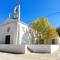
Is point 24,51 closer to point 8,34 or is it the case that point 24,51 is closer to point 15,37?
point 15,37

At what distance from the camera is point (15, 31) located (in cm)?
3039

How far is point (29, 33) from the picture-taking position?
35.1 m

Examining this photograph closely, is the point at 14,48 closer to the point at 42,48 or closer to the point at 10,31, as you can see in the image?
the point at 42,48

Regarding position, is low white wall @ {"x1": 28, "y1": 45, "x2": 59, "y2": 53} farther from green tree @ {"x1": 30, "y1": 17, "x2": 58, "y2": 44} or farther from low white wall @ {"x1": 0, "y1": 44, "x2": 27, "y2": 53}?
green tree @ {"x1": 30, "y1": 17, "x2": 58, "y2": 44}

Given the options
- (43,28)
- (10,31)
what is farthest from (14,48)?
(43,28)

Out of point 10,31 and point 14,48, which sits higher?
point 10,31

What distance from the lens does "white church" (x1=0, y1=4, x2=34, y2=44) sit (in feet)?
99.9

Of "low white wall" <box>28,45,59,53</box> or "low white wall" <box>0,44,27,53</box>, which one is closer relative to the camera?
"low white wall" <box>0,44,27,53</box>

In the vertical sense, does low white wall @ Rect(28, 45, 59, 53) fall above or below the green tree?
below

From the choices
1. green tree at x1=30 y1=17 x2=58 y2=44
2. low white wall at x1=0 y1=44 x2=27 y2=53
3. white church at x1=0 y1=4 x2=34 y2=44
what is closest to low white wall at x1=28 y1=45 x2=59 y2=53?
low white wall at x1=0 y1=44 x2=27 y2=53

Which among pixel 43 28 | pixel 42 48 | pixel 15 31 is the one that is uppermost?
pixel 43 28

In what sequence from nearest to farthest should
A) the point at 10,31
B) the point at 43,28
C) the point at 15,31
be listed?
1. the point at 15,31
2. the point at 10,31
3. the point at 43,28

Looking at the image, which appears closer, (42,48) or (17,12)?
(42,48)

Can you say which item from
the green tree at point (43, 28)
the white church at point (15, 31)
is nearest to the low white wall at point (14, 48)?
the white church at point (15, 31)
